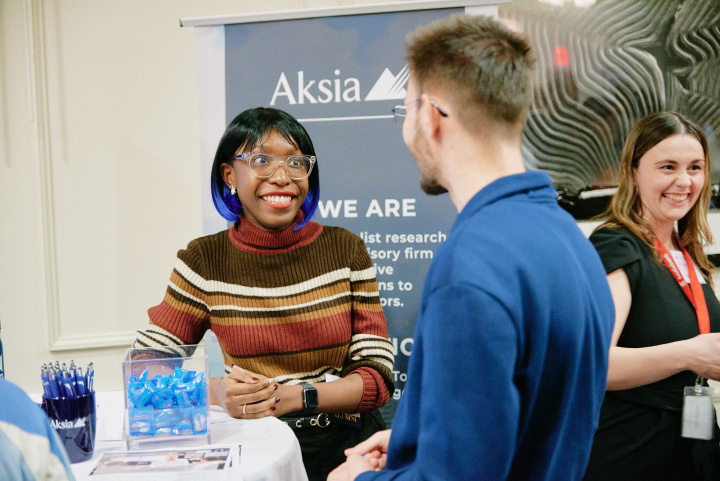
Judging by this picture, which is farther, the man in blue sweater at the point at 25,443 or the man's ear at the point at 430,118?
the man's ear at the point at 430,118

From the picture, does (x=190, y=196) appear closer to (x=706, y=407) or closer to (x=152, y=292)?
(x=152, y=292)

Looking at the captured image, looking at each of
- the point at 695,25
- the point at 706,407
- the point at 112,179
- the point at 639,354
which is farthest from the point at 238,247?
the point at 695,25

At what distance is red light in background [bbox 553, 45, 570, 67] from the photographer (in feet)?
10.8

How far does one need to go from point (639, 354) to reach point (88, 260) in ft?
9.63

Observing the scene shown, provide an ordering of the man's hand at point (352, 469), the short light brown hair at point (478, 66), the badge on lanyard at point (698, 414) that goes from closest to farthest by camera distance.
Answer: the short light brown hair at point (478, 66) → the man's hand at point (352, 469) → the badge on lanyard at point (698, 414)

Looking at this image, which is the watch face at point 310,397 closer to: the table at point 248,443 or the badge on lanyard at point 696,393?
the table at point 248,443

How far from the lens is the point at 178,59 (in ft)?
11.1

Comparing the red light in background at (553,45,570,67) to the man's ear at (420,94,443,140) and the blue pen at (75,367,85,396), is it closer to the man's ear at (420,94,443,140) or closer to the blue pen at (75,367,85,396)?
the man's ear at (420,94,443,140)

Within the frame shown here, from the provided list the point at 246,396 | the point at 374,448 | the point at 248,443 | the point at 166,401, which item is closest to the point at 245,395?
the point at 246,396

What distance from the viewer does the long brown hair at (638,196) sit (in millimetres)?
1905

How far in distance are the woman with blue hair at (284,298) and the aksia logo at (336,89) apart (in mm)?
652

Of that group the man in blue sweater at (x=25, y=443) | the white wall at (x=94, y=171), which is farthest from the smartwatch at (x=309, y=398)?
the white wall at (x=94, y=171)

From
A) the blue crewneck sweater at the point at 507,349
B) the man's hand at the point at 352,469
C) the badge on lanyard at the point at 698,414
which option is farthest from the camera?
the badge on lanyard at the point at 698,414

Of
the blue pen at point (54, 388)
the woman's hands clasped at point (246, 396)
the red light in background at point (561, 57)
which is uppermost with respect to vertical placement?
the red light in background at point (561, 57)
